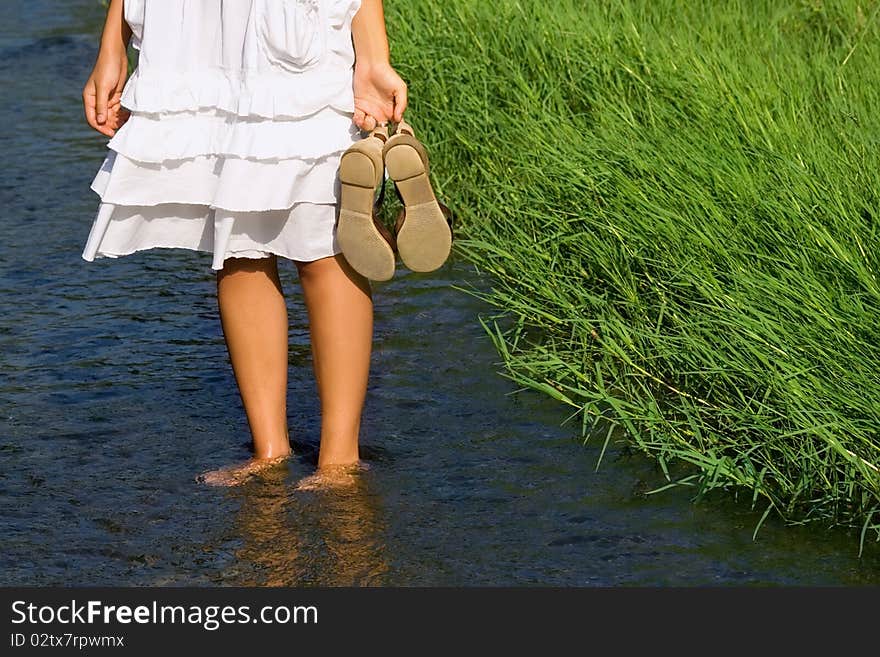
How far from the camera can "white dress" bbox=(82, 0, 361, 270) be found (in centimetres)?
330

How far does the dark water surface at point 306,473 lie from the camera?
330 cm

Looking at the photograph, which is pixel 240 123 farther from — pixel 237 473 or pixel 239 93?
pixel 237 473

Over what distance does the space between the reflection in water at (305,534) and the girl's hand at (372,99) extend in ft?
2.82

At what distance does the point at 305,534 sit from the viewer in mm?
3445

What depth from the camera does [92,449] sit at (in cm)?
398

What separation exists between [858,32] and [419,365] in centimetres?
234

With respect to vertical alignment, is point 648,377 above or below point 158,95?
below

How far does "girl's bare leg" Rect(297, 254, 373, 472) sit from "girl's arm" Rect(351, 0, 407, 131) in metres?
0.33

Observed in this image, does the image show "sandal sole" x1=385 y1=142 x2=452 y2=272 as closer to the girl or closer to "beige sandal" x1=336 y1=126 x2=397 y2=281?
"beige sandal" x1=336 y1=126 x2=397 y2=281

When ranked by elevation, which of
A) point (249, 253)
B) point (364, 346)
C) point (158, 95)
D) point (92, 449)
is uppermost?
point (158, 95)

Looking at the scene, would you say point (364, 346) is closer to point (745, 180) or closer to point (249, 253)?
point (249, 253)

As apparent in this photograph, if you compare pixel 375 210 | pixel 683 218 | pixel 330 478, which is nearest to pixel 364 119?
pixel 375 210

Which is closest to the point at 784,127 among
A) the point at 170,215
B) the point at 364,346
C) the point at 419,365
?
the point at 419,365

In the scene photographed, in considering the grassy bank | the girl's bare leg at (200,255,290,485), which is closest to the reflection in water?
the girl's bare leg at (200,255,290,485)
